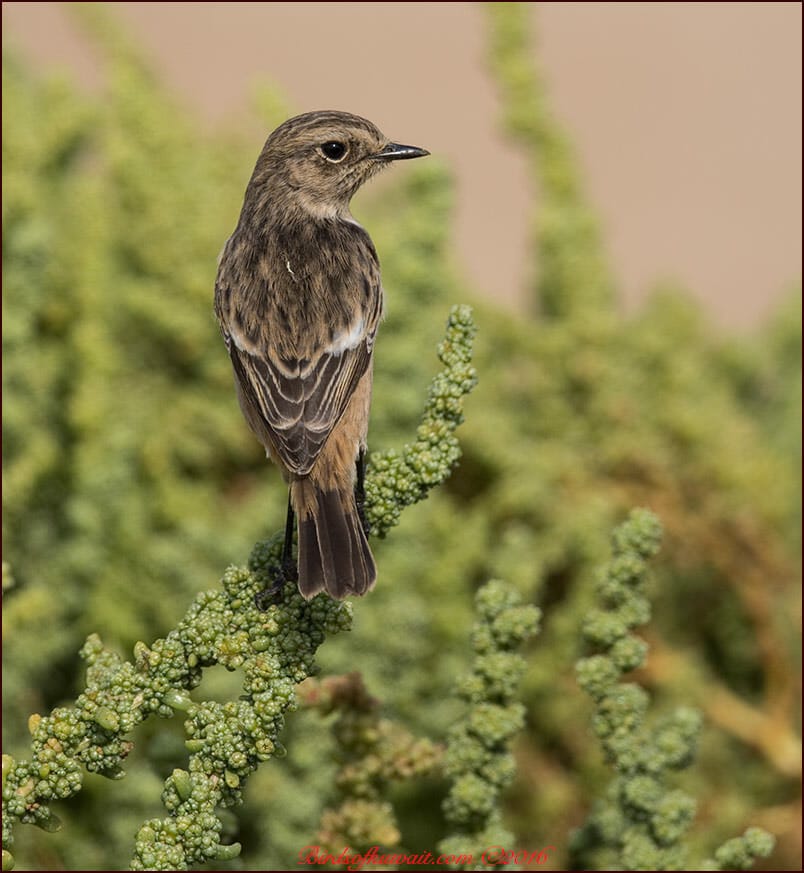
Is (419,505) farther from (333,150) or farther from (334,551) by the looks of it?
(334,551)

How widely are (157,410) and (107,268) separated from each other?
548 mm

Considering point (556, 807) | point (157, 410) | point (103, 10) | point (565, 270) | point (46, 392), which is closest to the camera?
point (556, 807)

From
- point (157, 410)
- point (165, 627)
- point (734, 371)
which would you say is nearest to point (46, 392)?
point (157, 410)

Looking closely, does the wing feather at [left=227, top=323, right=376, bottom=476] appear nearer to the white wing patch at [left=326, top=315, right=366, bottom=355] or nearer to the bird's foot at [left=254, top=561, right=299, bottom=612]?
the white wing patch at [left=326, top=315, right=366, bottom=355]

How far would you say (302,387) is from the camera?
3.15m

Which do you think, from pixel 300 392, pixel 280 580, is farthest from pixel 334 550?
pixel 300 392

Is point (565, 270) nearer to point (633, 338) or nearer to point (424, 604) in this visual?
point (633, 338)

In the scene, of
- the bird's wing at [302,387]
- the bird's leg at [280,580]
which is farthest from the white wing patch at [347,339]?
the bird's leg at [280,580]

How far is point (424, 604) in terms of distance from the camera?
395cm

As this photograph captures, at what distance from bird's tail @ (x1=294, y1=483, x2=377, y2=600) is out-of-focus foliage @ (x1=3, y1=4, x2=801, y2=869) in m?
0.49

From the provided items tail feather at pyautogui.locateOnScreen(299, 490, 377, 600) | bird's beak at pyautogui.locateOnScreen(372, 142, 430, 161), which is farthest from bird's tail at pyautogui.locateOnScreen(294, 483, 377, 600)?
bird's beak at pyautogui.locateOnScreen(372, 142, 430, 161)

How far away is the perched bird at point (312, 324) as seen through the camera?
2.86 meters

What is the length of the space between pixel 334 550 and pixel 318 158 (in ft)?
5.19

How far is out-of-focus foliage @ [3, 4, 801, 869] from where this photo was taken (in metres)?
3.66
